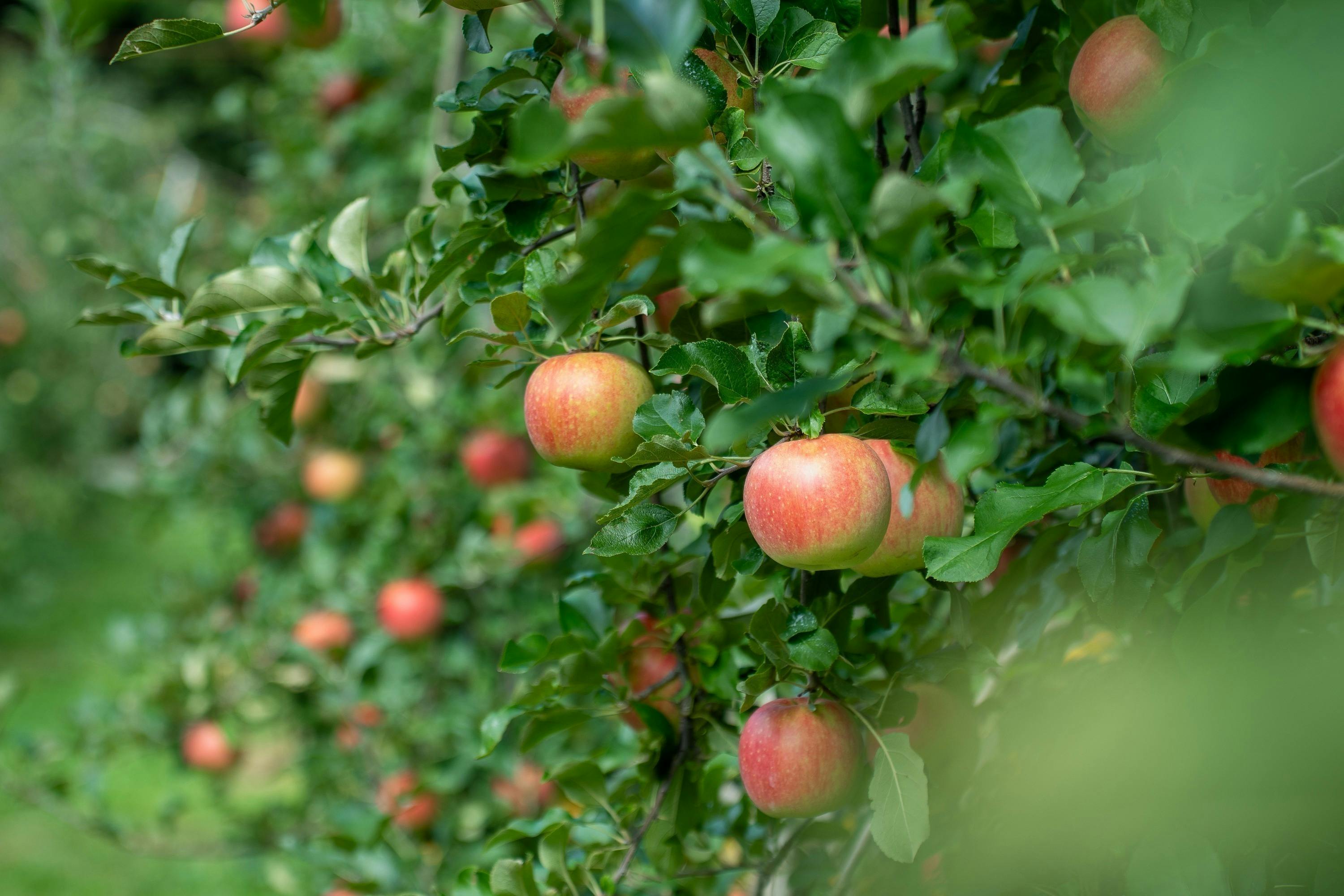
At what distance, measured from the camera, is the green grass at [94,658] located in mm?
2250

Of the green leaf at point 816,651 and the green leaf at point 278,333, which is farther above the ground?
the green leaf at point 278,333

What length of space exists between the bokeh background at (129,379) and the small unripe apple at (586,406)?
0.27 m

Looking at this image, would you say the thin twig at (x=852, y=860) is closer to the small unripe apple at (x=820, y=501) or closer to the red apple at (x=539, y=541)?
the small unripe apple at (x=820, y=501)

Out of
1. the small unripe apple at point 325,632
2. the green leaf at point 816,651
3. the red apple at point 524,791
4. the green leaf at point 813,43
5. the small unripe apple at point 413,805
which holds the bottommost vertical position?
the small unripe apple at point 413,805

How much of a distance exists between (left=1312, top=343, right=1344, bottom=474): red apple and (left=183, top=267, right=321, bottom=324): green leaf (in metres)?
0.58

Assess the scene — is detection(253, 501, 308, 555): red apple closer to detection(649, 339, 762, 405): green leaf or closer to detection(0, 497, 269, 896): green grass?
detection(0, 497, 269, 896): green grass

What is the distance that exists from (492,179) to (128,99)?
18.9 ft

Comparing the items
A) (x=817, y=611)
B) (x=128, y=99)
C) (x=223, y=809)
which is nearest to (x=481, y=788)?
(x=223, y=809)

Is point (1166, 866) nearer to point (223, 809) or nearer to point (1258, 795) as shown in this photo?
point (1258, 795)

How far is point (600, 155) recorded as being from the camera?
0.52 m

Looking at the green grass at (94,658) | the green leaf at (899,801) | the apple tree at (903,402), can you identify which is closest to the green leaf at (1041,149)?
the apple tree at (903,402)

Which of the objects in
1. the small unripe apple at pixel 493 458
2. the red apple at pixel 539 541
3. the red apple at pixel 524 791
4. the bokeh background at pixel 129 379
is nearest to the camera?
the red apple at pixel 524 791

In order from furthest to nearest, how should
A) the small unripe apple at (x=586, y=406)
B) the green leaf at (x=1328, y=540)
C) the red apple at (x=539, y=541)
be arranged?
the red apple at (x=539, y=541) < the small unripe apple at (x=586, y=406) < the green leaf at (x=1328, y=540)

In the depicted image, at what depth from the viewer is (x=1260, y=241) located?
1.36 ft
